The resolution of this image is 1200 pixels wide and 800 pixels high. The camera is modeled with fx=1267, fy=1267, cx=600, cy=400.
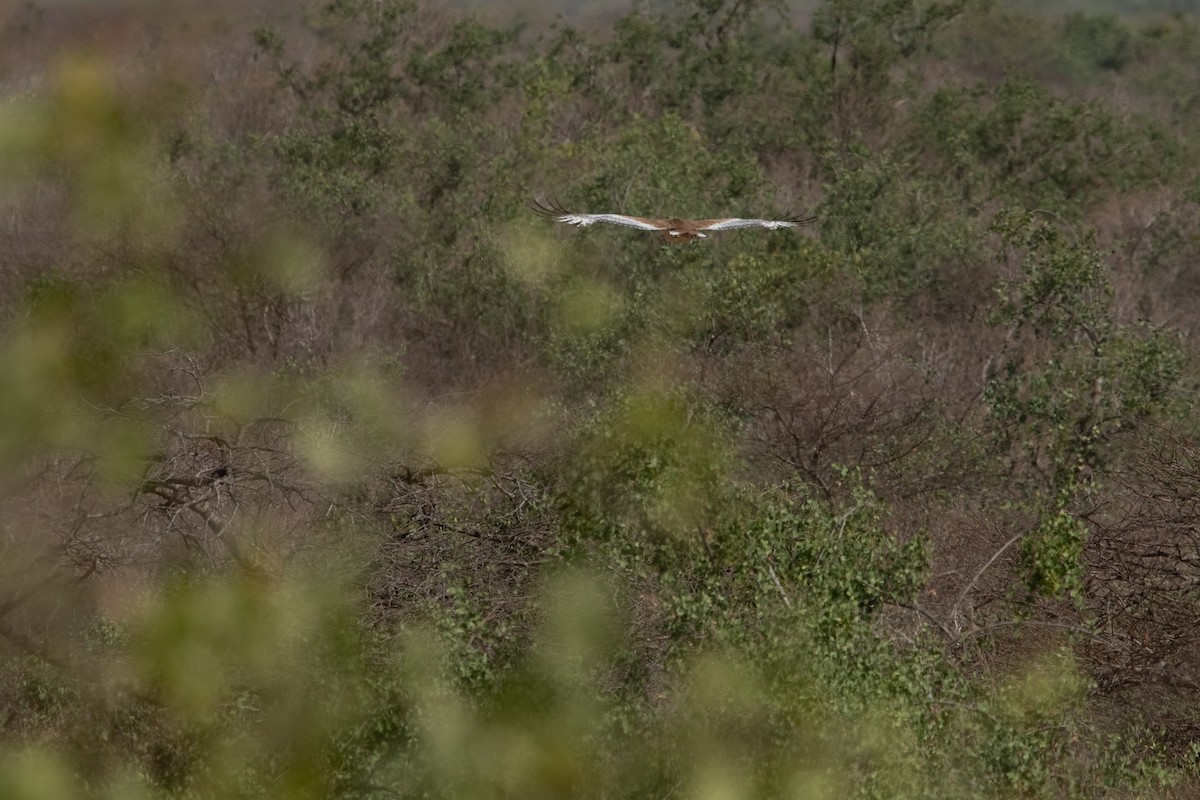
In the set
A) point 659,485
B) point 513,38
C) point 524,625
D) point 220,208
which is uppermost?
point 659,485

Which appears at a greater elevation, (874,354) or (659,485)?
(659,485)

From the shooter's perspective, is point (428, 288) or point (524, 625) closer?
point (524, 625)

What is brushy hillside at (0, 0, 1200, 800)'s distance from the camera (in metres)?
8.38

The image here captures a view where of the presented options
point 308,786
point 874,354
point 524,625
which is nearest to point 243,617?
point 308,786

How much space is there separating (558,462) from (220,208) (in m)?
8.35

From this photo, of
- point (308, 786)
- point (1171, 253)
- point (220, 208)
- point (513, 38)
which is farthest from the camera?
point (513, 38)

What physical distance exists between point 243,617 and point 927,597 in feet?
16.5

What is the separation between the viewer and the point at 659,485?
9039 millimetres

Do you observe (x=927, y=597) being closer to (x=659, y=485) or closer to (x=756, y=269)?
(x=659, y=485)

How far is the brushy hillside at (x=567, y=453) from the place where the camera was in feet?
27.5

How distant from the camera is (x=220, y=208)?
16.0 meters

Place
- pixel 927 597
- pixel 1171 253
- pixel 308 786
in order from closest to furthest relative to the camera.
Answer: pixel 308 786 → pixel 927 597 → pixel 1171 253

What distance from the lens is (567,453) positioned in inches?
381

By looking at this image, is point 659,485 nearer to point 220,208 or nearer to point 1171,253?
point 220,208
